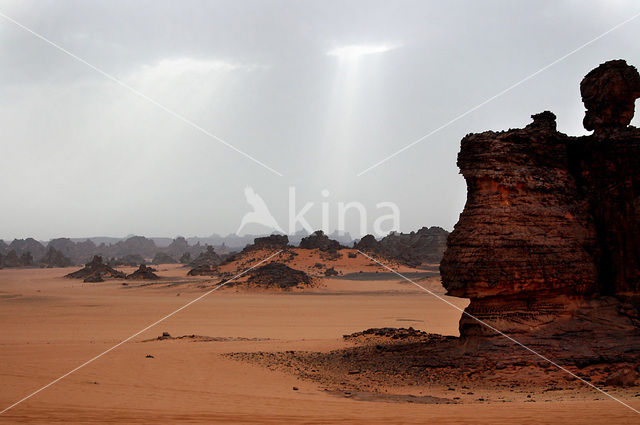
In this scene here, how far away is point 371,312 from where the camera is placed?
26344 mm

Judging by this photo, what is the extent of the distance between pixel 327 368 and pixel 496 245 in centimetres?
457

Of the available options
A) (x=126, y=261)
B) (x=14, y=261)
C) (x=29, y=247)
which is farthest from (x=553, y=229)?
(x=29, y=247)

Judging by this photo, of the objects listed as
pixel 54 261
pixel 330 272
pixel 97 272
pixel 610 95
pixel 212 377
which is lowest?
pixel 212 377

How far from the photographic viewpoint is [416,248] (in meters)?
61.8

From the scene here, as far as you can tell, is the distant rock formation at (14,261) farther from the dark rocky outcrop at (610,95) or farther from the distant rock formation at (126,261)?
the dark rocky outcrop at (610,95)

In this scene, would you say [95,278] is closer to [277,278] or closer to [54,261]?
[277,278]

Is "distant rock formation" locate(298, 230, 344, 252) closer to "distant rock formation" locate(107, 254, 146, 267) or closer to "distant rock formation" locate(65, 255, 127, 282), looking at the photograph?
"distant rock formation" locate(65, 255, 127, 282)

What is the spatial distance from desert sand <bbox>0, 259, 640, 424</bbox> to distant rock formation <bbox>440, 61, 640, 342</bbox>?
206 centimetres

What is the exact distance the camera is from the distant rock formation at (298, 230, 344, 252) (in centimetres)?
5395

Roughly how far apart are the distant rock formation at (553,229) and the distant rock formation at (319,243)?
42.4 m

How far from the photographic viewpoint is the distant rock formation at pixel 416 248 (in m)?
53.3

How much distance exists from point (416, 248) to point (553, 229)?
2033 inches

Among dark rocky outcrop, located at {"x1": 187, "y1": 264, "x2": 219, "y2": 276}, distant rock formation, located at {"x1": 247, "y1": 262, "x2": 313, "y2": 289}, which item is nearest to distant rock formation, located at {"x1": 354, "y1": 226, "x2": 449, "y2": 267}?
dark rocky outcrop, located at {"x1": 187, "y1": 264, "x2": 219, "y2": 276}

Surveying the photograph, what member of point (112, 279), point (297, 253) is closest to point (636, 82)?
point (297, 253)
